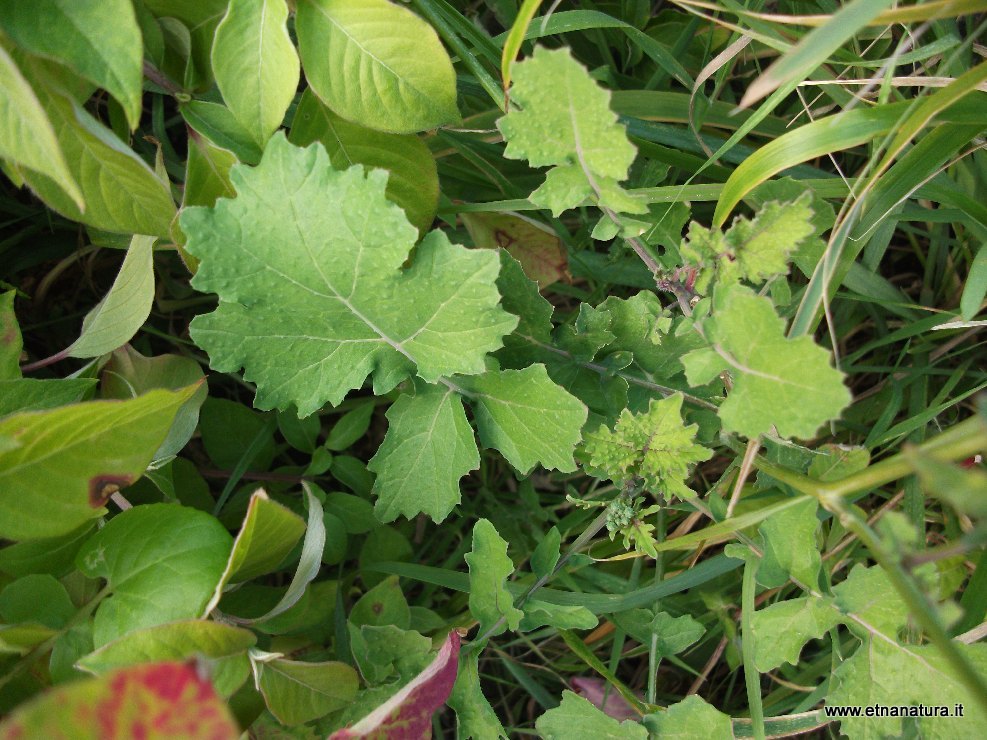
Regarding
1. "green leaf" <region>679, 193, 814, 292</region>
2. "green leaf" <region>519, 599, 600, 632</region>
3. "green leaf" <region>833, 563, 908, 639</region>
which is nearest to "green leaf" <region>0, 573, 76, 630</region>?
"green leaf" <region>519, 599, 600, 632</region>

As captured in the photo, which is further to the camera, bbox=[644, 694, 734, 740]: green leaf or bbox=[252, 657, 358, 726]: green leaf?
bbox=[644, 694, 734, 740]: green leaf

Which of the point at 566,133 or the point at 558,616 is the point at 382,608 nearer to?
the point at 558,616


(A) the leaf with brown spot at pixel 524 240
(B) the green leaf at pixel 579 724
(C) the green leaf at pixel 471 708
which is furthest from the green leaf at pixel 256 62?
(B) the green leaf at pixel 579 724

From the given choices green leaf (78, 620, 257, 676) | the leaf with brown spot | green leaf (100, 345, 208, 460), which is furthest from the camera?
the leaf with brown spot

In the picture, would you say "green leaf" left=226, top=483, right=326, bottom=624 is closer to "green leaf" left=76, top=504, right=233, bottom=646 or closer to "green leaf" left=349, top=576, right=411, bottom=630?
"green leaf" left=76, top=504, right=233, bottom=646

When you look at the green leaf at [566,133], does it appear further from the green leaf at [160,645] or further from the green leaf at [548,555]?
the green leaf at [160,645]

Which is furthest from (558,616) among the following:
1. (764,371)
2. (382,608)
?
(764,371)

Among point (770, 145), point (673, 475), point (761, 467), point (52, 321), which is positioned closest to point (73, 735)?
point (673, 475)

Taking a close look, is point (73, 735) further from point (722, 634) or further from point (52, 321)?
point (722, 634)
